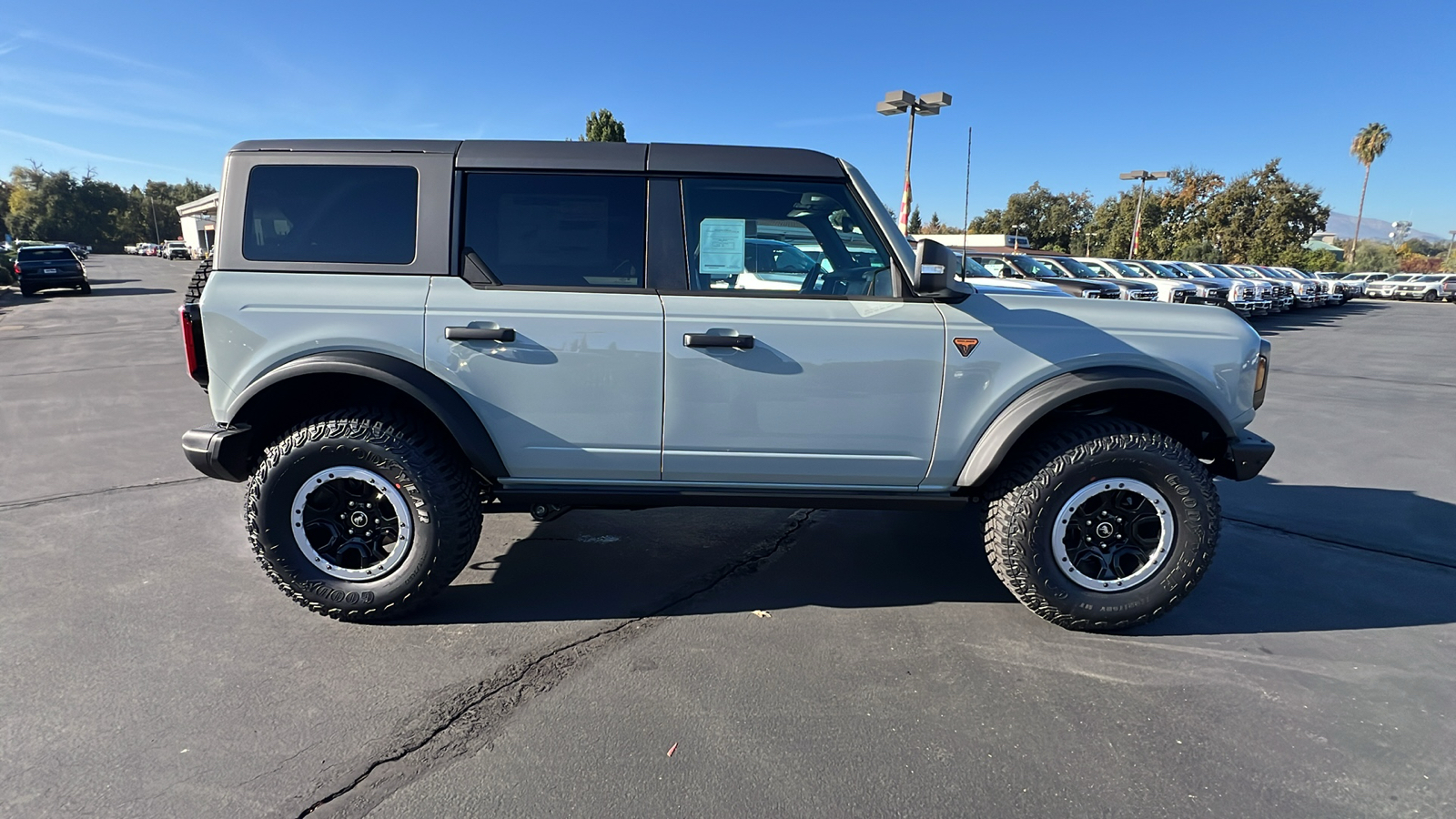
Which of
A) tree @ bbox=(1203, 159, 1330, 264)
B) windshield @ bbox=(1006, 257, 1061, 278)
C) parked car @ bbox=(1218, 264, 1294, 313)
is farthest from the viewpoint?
tree @ bbox=(1203, 159, 1330, 264)

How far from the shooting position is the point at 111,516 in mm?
4422

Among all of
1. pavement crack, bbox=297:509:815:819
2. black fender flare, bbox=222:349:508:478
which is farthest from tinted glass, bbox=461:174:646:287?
pavement crack, bbox=297:509:815:819

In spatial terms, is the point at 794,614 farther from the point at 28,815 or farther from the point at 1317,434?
the point at 1317,434

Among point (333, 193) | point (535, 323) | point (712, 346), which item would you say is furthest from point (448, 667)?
point (333, 193)

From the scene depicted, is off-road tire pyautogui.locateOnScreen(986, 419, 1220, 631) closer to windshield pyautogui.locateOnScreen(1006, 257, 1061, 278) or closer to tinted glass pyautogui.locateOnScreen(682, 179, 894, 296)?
tinted glass pyautogui.locateOnScreen(682, 179, 894, 296)

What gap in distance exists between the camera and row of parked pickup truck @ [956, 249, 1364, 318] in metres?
15.3

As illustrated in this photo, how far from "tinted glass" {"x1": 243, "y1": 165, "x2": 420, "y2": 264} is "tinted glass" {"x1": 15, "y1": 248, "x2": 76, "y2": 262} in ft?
87.8

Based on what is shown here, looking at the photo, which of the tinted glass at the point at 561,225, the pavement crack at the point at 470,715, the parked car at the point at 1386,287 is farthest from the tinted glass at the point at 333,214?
the parked car at the point at 1386,287

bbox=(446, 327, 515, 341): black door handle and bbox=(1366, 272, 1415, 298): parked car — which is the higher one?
bbox=(1366, 272, 1415, 298): parked car

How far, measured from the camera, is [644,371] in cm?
308

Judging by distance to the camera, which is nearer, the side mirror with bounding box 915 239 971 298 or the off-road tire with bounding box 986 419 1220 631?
the side mirror with bounding box 915 239 971 298

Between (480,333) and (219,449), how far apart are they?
4.01 feet

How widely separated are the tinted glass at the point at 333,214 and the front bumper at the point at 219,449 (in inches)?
29.8

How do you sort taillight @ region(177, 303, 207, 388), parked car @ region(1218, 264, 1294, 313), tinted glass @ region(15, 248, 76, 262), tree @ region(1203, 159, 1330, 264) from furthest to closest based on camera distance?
tree @ region(1203, 159, 1330, 264)
parked car @ region(1218, 264, 1294, 313)
tinted glass @ region(15, 248, 76, 262)
taillight @ region(177, 303, 207, 388)
